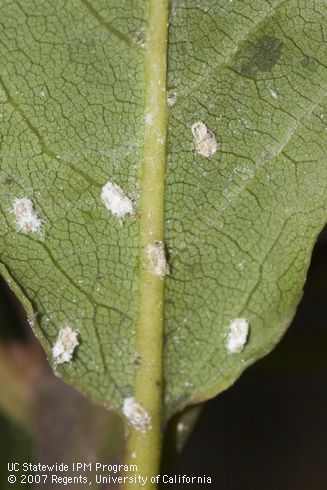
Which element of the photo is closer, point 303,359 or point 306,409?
point 303,359

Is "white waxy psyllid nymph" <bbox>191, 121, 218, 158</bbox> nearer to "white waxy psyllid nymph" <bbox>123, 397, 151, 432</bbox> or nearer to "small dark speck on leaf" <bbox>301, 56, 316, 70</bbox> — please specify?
"small dark speck on leaf" <bbox>301, 56, 316, 70</bbox>

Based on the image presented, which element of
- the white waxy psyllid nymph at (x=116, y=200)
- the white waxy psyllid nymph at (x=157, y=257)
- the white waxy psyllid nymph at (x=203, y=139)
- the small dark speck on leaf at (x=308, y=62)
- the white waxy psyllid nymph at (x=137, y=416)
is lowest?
the white waxy psyllid nymph at (x=137, y=416)

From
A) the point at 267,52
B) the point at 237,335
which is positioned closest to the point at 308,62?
the point at 267,52

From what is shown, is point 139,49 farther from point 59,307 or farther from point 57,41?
point 59,307

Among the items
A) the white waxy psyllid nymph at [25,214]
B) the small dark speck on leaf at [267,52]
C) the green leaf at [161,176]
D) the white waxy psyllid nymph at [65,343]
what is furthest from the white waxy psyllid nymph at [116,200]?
the small dark speck on leaf at [267,52]

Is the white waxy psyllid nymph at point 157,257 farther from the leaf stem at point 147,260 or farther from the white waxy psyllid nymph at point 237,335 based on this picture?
the white waxy psyllid nymph at point 237,335

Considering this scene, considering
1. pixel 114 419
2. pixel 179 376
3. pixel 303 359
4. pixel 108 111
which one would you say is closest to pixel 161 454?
pixel 179 376
